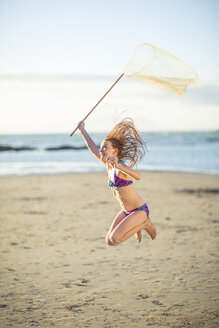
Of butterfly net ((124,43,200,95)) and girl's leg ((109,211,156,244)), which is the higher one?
butterfly net ((124,43,200,95))

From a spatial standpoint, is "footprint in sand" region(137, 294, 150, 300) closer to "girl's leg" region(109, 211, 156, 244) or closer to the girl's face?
"girl's leg" region(109, 211, 156, 244)

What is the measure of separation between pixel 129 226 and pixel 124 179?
68 centimetres

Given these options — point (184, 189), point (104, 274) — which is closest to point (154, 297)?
point (104, 274)

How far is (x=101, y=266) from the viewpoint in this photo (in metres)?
7.13

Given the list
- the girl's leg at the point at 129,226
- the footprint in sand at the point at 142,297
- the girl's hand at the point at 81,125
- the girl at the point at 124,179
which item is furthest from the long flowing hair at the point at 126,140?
the footprint in sand at the point at 142,297

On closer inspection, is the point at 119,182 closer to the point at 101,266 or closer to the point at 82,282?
the point at 82,282

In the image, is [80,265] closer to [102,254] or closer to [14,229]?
[102,254]

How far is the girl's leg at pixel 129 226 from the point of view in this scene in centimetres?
457

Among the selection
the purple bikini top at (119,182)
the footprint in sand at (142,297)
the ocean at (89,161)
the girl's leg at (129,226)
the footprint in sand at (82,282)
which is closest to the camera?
the girl's leg at (129,226)

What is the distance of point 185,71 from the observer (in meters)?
4.86

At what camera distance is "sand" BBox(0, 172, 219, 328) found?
5.09 meters

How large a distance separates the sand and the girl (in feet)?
4.56

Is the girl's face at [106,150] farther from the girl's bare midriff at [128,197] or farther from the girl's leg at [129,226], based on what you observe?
the girl's leg at [129,226]

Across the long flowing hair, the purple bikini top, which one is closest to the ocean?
the long flowing hair
